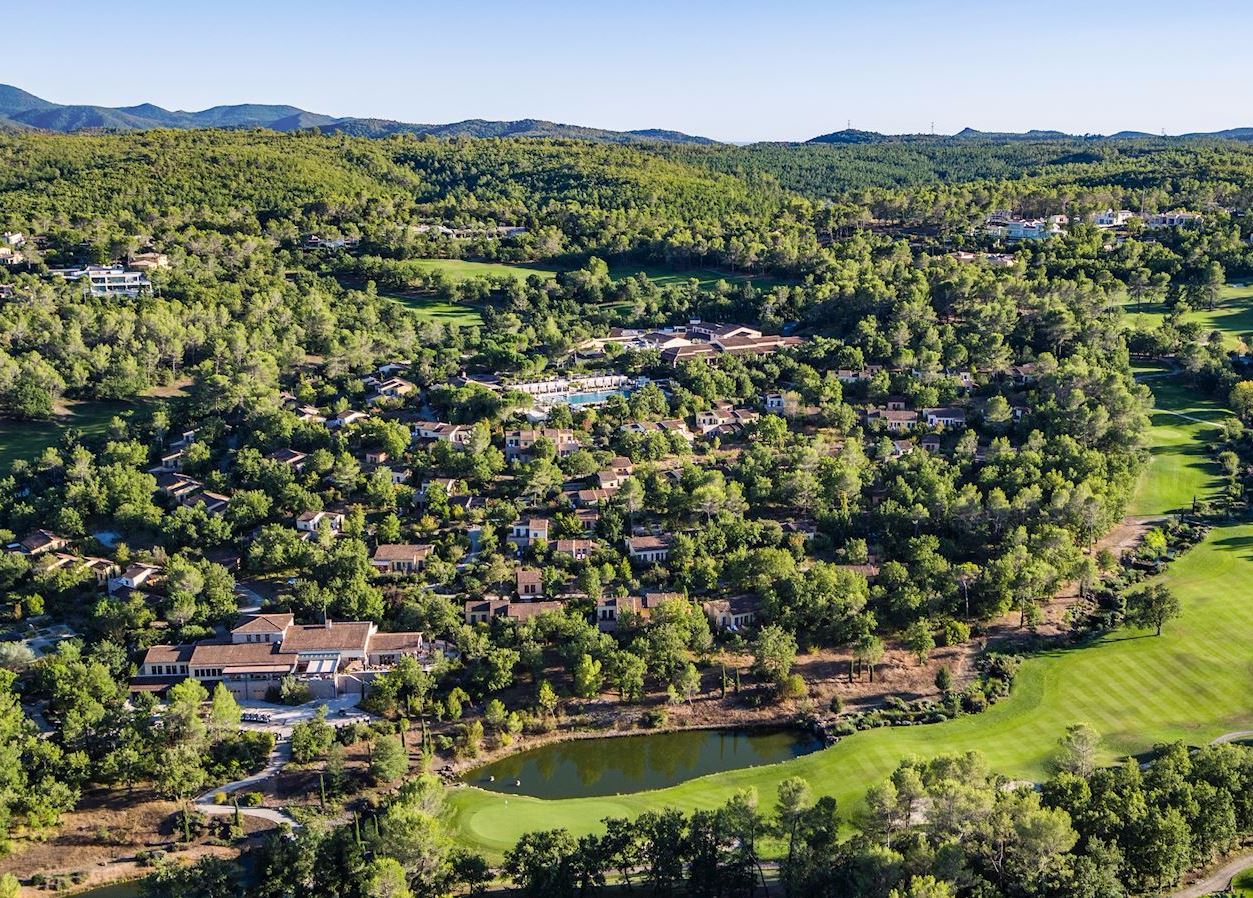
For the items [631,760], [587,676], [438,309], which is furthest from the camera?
[438,309]

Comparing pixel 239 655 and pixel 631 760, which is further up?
pixel 239 655

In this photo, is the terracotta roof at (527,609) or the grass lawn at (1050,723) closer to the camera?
the grass lawn at (1050,723)

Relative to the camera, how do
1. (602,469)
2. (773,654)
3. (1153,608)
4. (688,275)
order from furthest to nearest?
1. (688,275)
2. (602,469)
3. (1153,608)
4. (773,654)

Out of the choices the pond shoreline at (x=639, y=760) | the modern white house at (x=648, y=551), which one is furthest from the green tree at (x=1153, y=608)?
the modern white house at (x=648, y=551)

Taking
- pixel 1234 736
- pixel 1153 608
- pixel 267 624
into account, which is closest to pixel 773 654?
pixel 1234 736

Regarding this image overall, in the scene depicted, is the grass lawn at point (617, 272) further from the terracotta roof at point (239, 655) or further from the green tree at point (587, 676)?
the green tree at point (587, 676)

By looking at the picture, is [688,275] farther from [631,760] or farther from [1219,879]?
[1219,879]

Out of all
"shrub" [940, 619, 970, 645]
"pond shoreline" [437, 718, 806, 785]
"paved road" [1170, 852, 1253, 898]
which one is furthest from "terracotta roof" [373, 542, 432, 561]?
"paved road" [1170, 852, 1253, 898]
